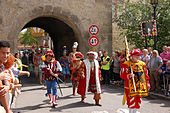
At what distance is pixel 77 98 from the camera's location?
8.39m

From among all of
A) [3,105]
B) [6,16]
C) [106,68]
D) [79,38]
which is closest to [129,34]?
[79,38]

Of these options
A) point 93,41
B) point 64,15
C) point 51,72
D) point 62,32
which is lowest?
point 51,72

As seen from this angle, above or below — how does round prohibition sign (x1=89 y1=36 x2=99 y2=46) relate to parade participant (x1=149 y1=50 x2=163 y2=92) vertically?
above

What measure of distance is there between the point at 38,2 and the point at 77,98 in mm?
7617

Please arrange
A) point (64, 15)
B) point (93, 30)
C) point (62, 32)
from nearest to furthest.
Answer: point (93, 30), point (64, 15), point (62, 32)

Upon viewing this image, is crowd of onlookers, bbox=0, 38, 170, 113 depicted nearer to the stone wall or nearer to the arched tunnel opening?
the stone wall

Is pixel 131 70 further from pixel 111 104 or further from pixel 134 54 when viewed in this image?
pixel 111 104

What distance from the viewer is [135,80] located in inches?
215

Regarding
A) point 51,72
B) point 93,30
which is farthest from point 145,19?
point 51,72

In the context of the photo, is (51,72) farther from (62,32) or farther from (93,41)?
(62,32)

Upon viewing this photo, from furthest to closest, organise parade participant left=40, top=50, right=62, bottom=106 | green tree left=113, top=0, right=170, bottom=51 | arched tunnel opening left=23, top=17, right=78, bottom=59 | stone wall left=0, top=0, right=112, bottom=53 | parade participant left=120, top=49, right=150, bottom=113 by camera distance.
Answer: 1. arched tunnel opening left=23, top=17, right=78, bottom=59
2. green tree left=113, top=0, right=170, bottom=51
3. stone wall left=0, top=0, right=112, bottom=53
4. parade participant left=40, top=50, right=62, bottom=106
5. parade participant left=120, top=49, right=150, bottom=113

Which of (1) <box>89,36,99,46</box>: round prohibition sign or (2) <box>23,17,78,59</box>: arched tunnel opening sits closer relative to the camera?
(1) <box>89,36,99,46</box>: round prohibition sign

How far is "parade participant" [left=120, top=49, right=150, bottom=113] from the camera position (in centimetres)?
534

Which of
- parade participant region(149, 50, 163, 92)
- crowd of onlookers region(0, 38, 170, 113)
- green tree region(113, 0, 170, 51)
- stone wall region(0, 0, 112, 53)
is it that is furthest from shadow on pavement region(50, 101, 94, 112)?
green tree region(113, 0, 170, 51)
